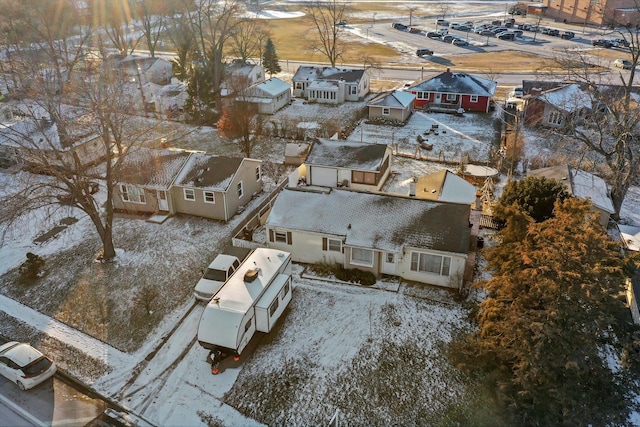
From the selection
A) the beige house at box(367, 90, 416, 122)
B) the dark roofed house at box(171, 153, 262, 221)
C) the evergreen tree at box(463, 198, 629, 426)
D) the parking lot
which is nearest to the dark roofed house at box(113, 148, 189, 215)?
the dark roofed house at box(171, 153, 262, 221)

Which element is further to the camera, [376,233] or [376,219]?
[376,219]

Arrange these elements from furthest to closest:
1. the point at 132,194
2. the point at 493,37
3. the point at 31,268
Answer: the point at 493,37
the point at 132,194
the point at 31,268

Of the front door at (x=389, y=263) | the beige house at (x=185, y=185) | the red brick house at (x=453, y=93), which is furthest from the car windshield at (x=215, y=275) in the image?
the red brick house at (x=453, y=93)

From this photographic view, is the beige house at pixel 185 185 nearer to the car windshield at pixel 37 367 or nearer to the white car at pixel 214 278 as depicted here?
the white car at pixel 214 278

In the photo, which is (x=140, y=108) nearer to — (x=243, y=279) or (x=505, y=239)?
(x=243, y=279)

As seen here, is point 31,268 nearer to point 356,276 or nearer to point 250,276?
point 250,276

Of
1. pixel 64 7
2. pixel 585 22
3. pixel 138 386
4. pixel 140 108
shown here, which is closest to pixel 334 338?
pixel 138 386

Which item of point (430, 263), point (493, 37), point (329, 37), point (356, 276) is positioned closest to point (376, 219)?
point (356, 276)
